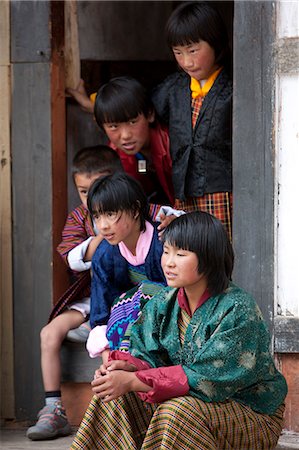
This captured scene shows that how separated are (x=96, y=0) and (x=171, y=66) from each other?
2.54 ft

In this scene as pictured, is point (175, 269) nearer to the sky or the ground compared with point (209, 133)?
nearer to the ground

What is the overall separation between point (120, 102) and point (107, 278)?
3.36 ft

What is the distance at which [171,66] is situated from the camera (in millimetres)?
6723

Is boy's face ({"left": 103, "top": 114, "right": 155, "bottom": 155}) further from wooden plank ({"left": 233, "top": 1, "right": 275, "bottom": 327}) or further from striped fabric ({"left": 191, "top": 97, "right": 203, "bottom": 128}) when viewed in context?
wooden plank ({"left": 233, "top": 1, "right": 275, "bottom": 327})

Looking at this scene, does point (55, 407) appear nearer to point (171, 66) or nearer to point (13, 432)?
point (13, 432)

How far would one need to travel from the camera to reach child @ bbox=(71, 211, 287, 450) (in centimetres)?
336

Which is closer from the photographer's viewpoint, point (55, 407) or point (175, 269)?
point (175, 269)

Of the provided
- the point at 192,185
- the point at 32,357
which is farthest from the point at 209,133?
the point at 32,357

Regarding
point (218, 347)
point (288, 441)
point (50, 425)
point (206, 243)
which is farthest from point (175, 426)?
point (50, 425)

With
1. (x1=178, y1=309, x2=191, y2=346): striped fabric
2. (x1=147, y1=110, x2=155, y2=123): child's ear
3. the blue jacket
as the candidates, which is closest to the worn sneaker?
the blue jacket

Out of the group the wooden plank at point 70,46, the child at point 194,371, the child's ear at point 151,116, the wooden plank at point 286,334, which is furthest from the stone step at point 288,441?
the wooden plank at point 70,46

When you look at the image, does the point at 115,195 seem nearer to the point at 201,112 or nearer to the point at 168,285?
the point at 168,285

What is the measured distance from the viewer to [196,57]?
15.8ft

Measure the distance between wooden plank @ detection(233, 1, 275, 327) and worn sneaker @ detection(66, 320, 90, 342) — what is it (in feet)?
2.89
